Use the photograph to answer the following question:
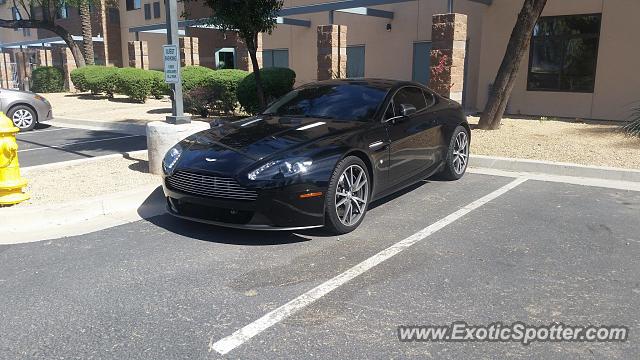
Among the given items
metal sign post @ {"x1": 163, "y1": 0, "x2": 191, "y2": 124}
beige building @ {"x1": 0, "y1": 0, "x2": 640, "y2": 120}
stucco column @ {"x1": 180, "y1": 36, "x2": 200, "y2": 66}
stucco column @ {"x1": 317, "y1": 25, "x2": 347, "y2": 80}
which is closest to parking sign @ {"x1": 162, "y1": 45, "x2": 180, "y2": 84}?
metal sign post @ {"x1": 163, "y1": 0, "x2": 191, "y2": 124}

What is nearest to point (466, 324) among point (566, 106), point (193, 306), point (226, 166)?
point (193, 306)

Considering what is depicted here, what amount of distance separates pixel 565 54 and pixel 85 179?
41.1 ft

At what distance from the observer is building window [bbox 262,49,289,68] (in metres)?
22.3

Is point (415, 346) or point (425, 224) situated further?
point (425, 224)

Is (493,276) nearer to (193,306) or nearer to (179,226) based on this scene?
(193,306)

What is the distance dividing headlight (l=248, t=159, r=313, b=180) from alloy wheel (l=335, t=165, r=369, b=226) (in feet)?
1.42

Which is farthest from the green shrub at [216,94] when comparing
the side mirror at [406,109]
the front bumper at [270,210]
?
the front bumper at [270,210]

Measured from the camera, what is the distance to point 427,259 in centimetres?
457

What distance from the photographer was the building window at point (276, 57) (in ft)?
73.2

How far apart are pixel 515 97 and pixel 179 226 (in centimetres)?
1231

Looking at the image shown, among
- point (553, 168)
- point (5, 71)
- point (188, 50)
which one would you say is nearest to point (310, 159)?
point (553, 168)

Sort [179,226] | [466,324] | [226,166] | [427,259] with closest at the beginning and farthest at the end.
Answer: [466,324] < [427,259] < [226,166] < [179,226]

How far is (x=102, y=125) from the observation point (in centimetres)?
1405

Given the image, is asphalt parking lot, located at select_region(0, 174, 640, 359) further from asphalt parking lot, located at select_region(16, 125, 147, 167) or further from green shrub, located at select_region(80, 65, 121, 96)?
green shrub, located at select_region(80, 65, 121, 96)
